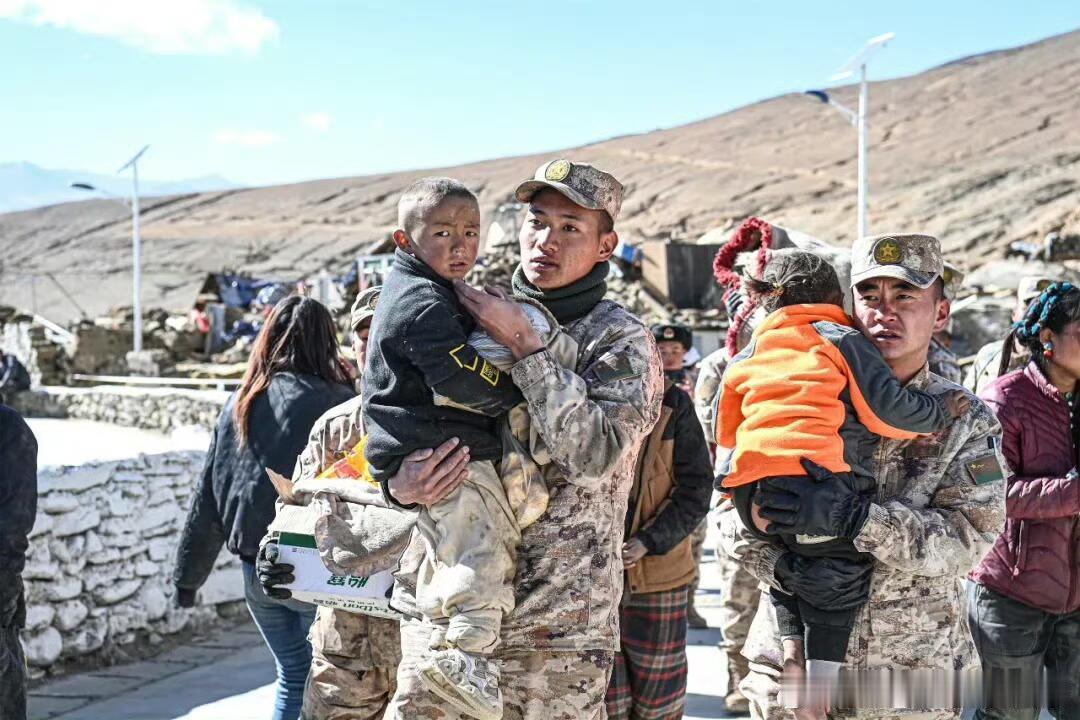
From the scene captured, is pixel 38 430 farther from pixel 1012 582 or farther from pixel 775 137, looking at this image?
pixel 775 137

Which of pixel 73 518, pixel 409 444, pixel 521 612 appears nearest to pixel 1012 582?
pixel 521 612

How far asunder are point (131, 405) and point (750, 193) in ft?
147

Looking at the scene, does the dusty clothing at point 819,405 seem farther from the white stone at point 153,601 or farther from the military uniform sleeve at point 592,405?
the white stone at point 153,601

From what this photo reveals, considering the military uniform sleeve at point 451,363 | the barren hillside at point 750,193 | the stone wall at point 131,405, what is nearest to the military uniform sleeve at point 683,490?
the military uniform sleeve at point 451,363

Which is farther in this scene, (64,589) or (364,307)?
(64,589)

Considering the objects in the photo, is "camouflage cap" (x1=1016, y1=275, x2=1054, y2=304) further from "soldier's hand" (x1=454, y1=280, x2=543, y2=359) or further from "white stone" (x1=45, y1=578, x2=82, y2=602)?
"white stone" (x1=45, y1=578, x2=82, y2=602)

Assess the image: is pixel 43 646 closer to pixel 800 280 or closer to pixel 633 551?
pixel 633 551

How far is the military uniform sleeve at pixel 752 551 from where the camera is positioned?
294 cm

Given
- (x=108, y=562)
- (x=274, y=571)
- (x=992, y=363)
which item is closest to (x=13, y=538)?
(x=274, y=571)

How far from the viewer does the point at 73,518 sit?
6.46 metres

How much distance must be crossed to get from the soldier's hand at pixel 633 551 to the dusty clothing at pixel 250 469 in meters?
1.19

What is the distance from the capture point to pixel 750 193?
6106cm

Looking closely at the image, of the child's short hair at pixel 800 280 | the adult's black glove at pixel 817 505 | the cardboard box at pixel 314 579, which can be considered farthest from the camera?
the cardboard box at pixel 314 579

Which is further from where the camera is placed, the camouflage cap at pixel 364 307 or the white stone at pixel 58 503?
the white stone at pixel 58 503
